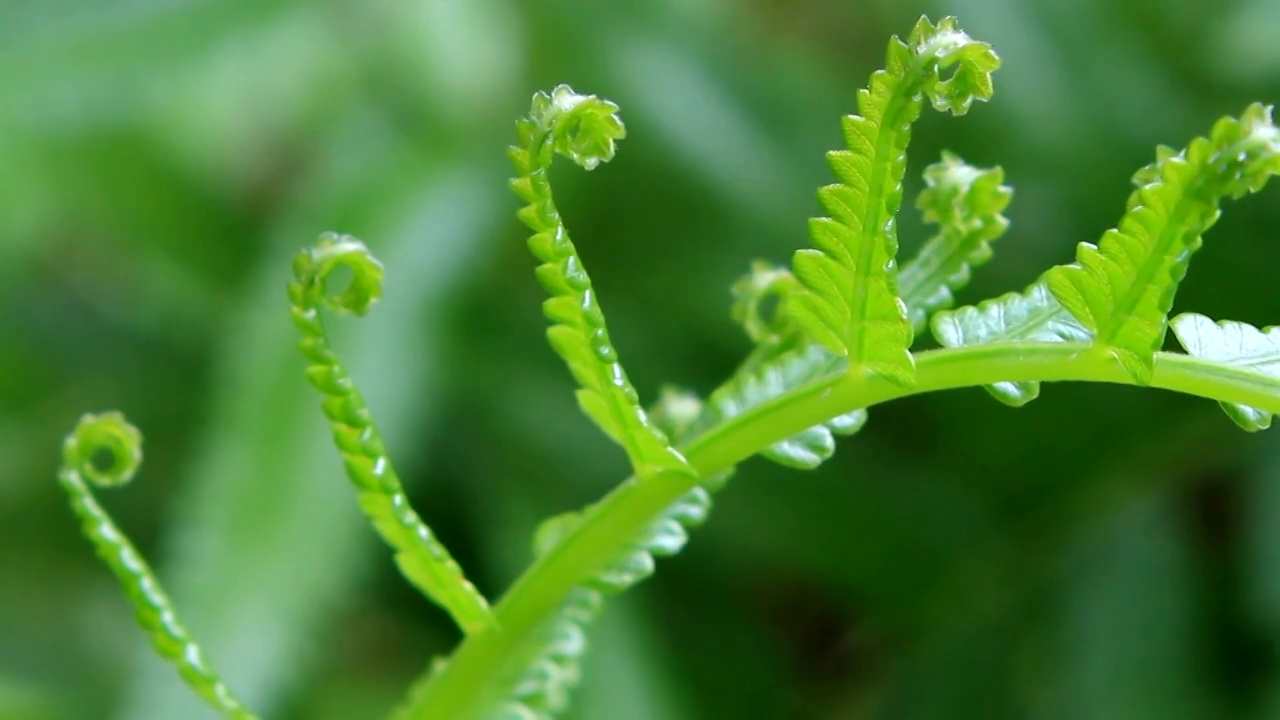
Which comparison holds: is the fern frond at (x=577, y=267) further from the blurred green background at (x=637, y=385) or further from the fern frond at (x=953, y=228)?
the blurred green background at (x=637, y=385)

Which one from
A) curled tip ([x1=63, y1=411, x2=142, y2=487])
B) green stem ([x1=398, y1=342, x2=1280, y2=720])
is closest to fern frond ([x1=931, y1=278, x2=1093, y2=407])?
green stem ([x1=398, y1=342, x2=1280, y2=720])

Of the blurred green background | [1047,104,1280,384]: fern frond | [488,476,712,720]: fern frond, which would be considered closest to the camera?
[1047,104,1280,384]: fern frond

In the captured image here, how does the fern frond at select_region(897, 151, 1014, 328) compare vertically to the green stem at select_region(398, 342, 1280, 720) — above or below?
above

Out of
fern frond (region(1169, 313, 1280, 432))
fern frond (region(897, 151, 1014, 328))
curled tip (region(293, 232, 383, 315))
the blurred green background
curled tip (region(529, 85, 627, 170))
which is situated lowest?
fern frond (region(1169, 313, 1280, 432))

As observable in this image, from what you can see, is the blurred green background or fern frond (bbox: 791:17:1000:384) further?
the blurred green background

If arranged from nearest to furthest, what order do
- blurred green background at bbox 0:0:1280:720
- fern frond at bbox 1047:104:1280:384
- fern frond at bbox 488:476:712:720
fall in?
fern frond at bbox 1047:104:1280:384 → fern frond at bbox 488:476:712:720 → blurred green background at bbox 0:0:1280:720

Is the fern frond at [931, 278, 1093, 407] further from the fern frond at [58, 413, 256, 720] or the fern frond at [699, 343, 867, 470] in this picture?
the fern frond at [58, 413, 256, 720]

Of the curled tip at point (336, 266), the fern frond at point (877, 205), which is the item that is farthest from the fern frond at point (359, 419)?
the fern frond at point (877, 205)
